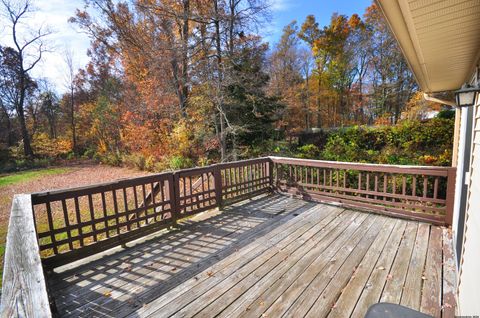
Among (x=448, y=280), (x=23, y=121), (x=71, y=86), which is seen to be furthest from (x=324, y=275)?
(x=71, y=86)

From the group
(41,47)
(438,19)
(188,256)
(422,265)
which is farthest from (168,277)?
(41,47)

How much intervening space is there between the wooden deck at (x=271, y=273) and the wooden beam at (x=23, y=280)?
1.05 m

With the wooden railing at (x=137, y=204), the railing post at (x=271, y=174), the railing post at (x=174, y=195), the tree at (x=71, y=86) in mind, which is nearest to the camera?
the wooden railing at (x=137, y=204)

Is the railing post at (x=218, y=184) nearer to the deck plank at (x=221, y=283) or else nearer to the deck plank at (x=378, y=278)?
the deck plank at (x=221, y=283)

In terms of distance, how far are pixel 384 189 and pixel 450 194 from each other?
0.82 m

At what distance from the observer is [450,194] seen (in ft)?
10.8

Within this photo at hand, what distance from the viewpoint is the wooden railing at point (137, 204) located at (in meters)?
2.69

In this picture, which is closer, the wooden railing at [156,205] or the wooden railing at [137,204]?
the wooden railing at [156,205]

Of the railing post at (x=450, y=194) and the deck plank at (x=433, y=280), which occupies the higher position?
the railing post at (x=450, y=194)

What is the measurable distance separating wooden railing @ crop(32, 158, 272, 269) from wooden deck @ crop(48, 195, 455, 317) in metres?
0.21

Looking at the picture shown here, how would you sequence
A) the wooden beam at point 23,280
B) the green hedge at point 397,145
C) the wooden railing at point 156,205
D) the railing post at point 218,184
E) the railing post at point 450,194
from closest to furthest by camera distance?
the wooden beam at point 23,280 → the wooden railing at point 156,205 → the railing post at point 450,194 → the railing post at point 218,184 → the green hedge at point 397,145

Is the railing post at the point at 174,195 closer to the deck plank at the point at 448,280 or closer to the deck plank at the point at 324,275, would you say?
the deck plank at the point at 324,275

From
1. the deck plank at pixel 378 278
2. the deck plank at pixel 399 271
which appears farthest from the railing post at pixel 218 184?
the deck plank at pixel 399 271

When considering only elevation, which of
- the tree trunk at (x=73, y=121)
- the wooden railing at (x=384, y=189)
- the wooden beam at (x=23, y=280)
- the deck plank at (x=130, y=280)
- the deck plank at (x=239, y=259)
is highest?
the tree trunk at (x=73, y=121)
